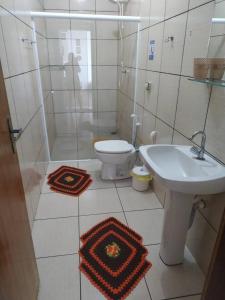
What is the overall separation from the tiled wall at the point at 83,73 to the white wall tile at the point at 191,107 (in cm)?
166

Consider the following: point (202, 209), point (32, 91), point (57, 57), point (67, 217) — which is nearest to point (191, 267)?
point (202, 209)

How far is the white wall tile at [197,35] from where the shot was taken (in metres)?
1.24

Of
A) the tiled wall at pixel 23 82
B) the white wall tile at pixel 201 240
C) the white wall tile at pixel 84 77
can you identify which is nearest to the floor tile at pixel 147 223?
the white wall tile at pixel 201 240

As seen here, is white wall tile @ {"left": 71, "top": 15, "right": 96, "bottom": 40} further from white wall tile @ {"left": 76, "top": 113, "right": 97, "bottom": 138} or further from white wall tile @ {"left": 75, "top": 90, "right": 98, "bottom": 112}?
white wall tile @ {"left": 76, "top": 113, "right": 97, "bottom": 138}

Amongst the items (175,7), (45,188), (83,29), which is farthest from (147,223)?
(83,29)

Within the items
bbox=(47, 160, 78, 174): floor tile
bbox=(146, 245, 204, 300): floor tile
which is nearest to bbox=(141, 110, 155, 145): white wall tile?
bbox=(47, 160, 78, 174): floor tile

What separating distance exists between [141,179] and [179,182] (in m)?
1.16

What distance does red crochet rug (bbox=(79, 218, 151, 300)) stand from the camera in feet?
4.31

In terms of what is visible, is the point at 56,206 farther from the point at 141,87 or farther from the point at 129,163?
the point at 141,87

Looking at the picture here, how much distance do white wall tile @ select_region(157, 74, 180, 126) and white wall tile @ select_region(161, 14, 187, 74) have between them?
6 cm

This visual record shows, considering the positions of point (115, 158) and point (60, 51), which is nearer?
point (115, 158)

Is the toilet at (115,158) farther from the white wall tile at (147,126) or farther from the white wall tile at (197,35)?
the white wall tile at (197,35)

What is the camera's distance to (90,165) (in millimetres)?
2764

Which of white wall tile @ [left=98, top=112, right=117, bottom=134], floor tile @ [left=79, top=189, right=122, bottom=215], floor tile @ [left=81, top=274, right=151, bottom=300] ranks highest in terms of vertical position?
white wall tile @ [left=98, top=112, right=117, bottom=134]
